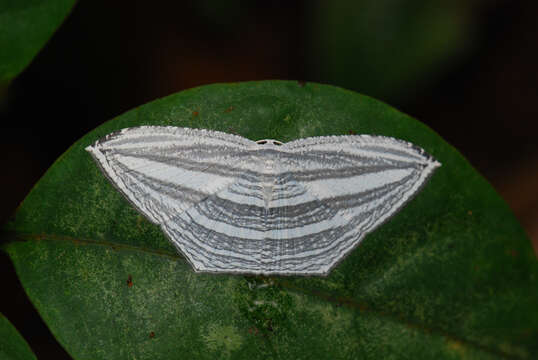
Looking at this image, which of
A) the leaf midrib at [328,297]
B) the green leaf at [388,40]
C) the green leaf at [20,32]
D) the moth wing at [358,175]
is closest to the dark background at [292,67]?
the green leaf at [388,40]

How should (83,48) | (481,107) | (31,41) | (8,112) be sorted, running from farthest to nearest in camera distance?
(481,107) < (83,48) < (8,112) < (31,41)

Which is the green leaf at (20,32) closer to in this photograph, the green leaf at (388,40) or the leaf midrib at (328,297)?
the leaf midrib at (328,297)

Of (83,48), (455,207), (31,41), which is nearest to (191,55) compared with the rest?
(83,48)

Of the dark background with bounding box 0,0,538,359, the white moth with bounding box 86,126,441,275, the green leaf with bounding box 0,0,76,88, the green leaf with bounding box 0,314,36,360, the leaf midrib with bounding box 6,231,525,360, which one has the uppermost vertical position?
the dark background with bounding box 0,0,538,359

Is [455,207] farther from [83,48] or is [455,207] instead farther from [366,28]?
[83,48]

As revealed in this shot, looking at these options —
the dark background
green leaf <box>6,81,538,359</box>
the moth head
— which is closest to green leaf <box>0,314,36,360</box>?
green leaf <box>6,81,538,359</box>

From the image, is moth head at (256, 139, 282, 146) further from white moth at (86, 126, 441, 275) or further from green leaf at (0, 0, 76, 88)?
green leaf at (0, 0, 76, 88)

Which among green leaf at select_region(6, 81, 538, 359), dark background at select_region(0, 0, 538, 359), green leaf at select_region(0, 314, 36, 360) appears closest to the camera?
green leaf at select_region(0, 314, 36, 360)
